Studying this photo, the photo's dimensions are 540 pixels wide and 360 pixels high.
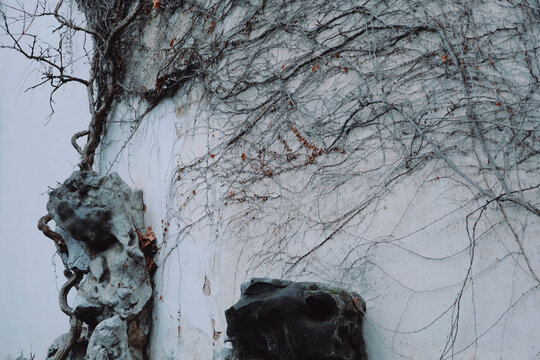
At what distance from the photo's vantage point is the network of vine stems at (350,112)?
2365mm

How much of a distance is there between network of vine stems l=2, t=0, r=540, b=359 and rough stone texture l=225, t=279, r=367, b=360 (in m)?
0.37

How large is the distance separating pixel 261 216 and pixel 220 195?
0.37m

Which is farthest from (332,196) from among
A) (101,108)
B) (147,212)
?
(101,108)

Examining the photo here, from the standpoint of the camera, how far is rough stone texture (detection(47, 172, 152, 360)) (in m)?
3.35

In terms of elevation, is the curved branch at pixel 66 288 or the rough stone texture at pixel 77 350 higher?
the curved branch at pixel 66 288

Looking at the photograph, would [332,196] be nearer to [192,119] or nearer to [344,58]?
[344,58]

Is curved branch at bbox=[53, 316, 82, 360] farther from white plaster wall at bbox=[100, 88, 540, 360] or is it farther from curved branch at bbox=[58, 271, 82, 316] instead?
white plaster wall at bbox=[100, 88, 540, 360]

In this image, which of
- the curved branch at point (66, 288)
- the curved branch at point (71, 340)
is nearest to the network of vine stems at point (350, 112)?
the curved branch at point (66, 288)

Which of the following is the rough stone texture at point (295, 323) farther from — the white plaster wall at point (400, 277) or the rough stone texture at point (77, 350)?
the rough stone texture at point (77, 350)

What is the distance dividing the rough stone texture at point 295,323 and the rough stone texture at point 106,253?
46.3 inches

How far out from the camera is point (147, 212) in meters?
3.75

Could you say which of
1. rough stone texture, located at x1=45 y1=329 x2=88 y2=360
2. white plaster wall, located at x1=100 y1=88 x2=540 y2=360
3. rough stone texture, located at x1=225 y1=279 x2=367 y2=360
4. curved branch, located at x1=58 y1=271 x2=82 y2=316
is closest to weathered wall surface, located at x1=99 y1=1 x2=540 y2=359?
white plaster wall, located at x1=100 y1=88 x2=540 y2=360

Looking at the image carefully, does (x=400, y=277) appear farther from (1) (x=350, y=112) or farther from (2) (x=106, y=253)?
(2) (x=106, y=253)

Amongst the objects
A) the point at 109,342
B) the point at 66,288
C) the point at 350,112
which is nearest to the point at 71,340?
the point at 66,288
